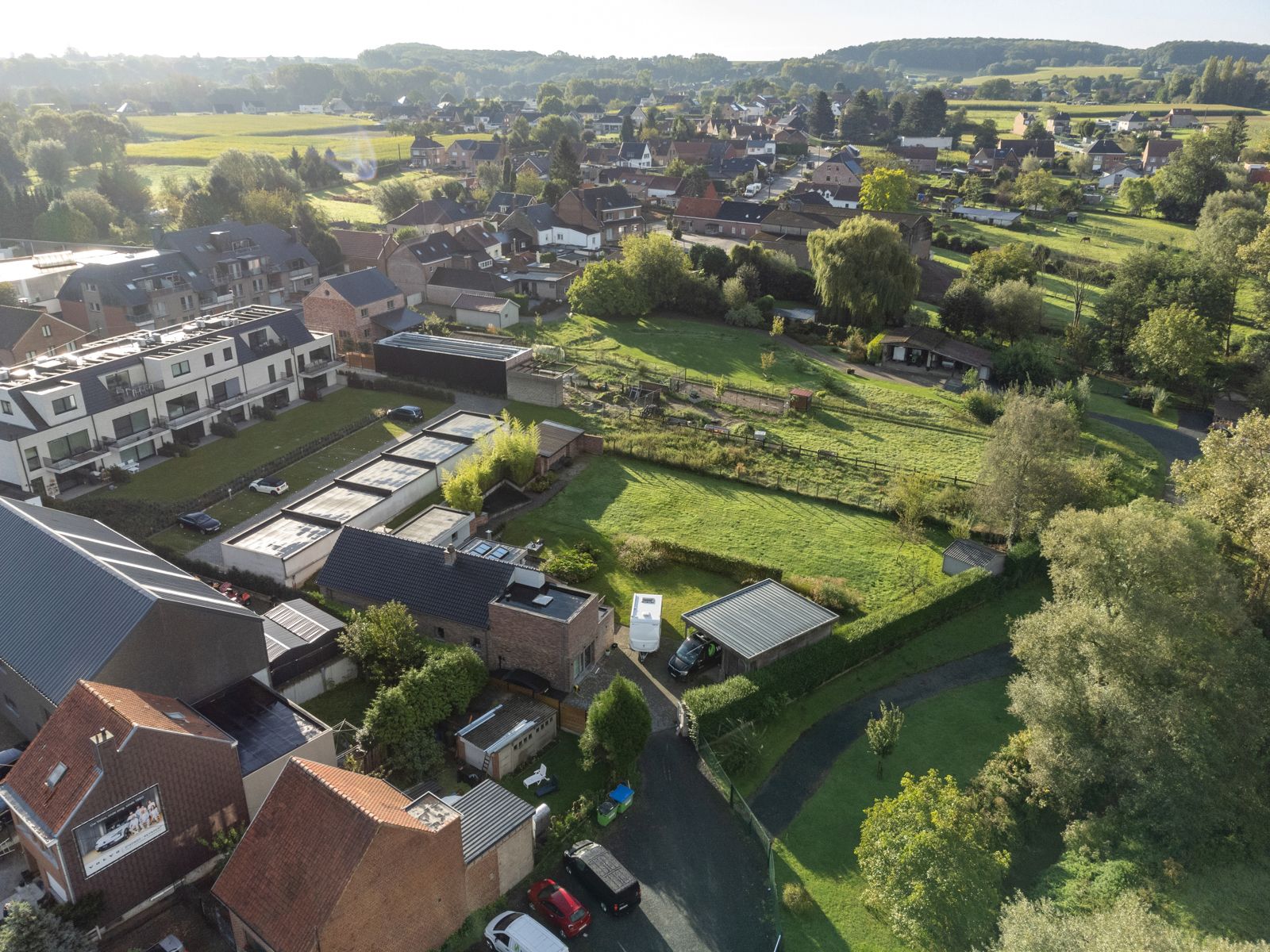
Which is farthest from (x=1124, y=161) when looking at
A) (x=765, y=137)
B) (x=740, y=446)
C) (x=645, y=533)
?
(x=645, y=533)

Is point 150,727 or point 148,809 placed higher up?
point 150,727

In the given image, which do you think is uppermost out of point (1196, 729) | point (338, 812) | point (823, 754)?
point (338, 812)

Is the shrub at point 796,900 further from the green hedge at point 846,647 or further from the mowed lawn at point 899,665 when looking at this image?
the green hedge at point 846,647

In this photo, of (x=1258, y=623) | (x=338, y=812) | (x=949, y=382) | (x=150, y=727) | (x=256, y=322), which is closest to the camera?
(x=338, y=812)

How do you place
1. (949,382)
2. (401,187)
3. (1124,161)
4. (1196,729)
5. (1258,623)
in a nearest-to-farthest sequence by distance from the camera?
(1196,729) < (1258,623) < (949,382) < (401,187) < (1124,161)

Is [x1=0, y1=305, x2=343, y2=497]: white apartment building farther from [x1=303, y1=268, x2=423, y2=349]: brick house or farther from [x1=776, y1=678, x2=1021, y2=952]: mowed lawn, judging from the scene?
[x1=776, y1=678, x2=1021, y2=952]: mowed lawn

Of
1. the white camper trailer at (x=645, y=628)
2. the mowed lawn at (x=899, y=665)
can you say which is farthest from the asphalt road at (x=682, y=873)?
the white camper trailer at (x=645, y=628)

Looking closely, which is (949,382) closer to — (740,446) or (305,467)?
(740,446)
